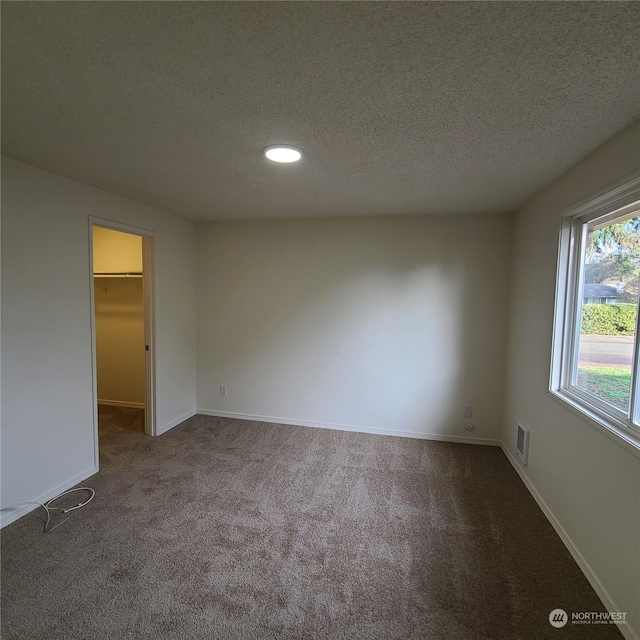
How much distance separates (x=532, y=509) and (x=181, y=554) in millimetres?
2377

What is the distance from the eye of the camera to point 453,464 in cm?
314

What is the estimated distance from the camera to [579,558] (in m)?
1.94

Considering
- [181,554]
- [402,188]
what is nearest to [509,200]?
[402,188]

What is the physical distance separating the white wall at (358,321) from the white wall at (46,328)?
1.43 metres

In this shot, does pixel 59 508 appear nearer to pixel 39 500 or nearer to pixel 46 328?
pixel 39 500

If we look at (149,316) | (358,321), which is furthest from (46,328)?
(358,321)

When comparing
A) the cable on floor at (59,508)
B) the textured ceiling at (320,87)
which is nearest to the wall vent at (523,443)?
the textured ceiling at (320,87)

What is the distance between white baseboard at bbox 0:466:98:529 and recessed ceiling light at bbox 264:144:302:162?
2839mm

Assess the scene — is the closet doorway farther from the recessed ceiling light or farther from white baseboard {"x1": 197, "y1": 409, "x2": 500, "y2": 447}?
the recessed ceiling light

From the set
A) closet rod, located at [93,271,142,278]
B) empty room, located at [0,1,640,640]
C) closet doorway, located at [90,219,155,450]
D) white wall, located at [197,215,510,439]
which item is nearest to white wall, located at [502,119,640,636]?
empty room, located at [0,1,640,640]

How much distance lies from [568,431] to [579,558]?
27.3 inches

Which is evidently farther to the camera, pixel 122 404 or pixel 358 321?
pixel 122 404

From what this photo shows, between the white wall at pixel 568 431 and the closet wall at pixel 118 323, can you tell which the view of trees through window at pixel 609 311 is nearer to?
the white wall at pixel 568 431

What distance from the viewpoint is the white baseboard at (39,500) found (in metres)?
2.22
